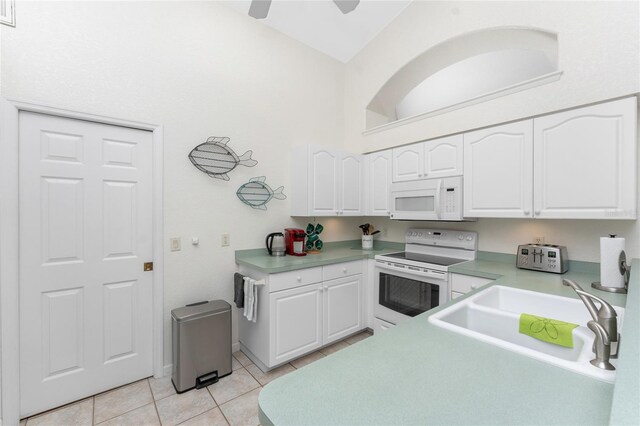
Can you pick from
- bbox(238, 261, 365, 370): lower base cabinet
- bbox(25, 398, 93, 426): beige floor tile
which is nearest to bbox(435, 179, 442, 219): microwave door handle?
bbox(238, 261, 365, 370): lower base cabinet

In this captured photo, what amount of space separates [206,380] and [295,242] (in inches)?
53.3

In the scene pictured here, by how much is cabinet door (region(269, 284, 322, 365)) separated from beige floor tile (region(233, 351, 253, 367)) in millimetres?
352

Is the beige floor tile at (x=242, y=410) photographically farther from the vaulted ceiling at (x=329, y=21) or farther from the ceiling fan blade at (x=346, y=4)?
the vaulted ceiling at (x=329, y=21)

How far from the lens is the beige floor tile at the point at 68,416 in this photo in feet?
5.78

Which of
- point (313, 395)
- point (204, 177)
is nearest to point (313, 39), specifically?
point (204, 177)

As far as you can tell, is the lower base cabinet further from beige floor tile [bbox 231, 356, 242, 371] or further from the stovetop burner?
the stovetop burner

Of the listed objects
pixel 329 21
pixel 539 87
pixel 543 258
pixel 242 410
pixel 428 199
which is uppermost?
pixel 329 21

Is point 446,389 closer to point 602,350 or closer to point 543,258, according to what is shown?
point 602,350

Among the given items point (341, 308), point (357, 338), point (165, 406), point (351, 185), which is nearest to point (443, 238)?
point (351, 185)

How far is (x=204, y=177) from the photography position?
246 cm

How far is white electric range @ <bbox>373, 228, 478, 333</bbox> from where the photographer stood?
2371 mm

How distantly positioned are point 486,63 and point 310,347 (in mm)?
3089

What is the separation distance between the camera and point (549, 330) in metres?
1.12

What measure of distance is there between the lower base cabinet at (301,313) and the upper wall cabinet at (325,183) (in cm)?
68
